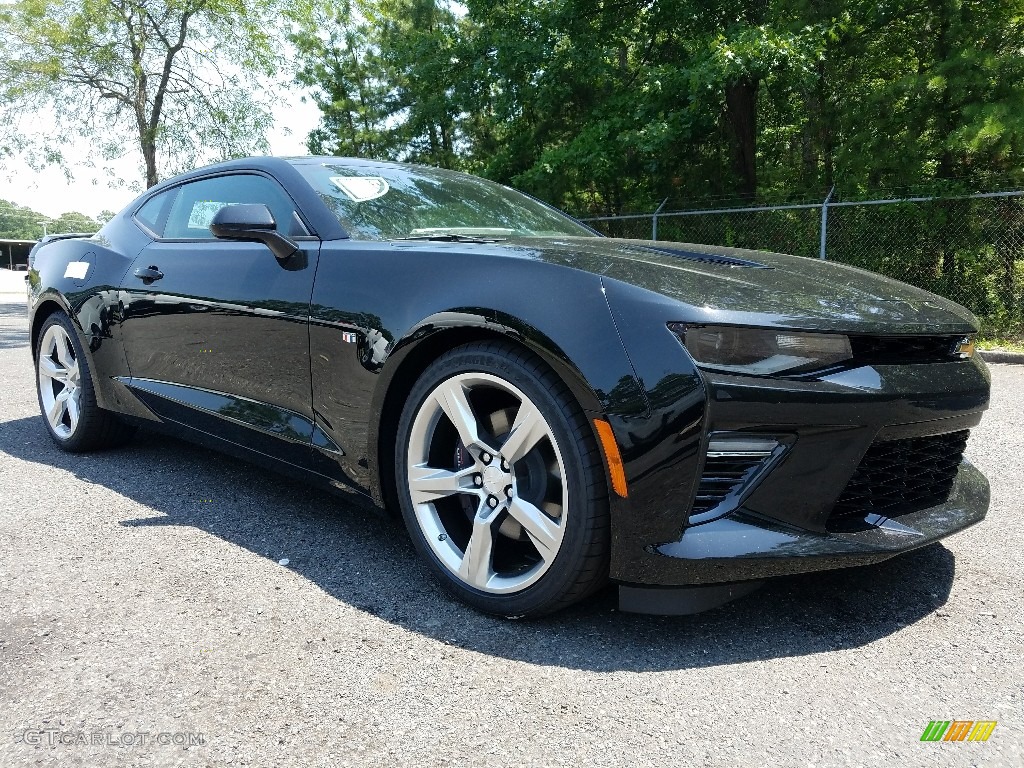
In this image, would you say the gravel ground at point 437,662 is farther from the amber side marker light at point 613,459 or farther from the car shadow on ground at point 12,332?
the car shadow on ground at point 12,332

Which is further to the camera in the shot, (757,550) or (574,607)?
(574,607)

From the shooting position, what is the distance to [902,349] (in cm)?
208

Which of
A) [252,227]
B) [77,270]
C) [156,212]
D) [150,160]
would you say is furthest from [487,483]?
[150,160]

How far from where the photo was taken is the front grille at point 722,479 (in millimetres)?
1863

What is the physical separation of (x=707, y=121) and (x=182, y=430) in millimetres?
10156

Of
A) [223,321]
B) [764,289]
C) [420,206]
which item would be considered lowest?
[223,321]

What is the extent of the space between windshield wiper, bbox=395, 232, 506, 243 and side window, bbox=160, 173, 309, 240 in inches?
16.6

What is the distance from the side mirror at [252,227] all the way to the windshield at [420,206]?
22cm

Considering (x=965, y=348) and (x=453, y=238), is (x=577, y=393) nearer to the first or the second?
(x=453, y=238)

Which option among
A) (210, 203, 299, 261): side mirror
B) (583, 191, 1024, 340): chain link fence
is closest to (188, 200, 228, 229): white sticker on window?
(210, 203, 299, 261): side mirror

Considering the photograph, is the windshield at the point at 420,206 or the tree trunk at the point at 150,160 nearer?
the windshield at the point at 420,206

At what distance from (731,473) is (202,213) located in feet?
8.64

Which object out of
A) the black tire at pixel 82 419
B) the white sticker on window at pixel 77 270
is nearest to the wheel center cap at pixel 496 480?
the black tire at pixel 82 419

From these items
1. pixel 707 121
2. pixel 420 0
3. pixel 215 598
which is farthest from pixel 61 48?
→ pixel 215 598
